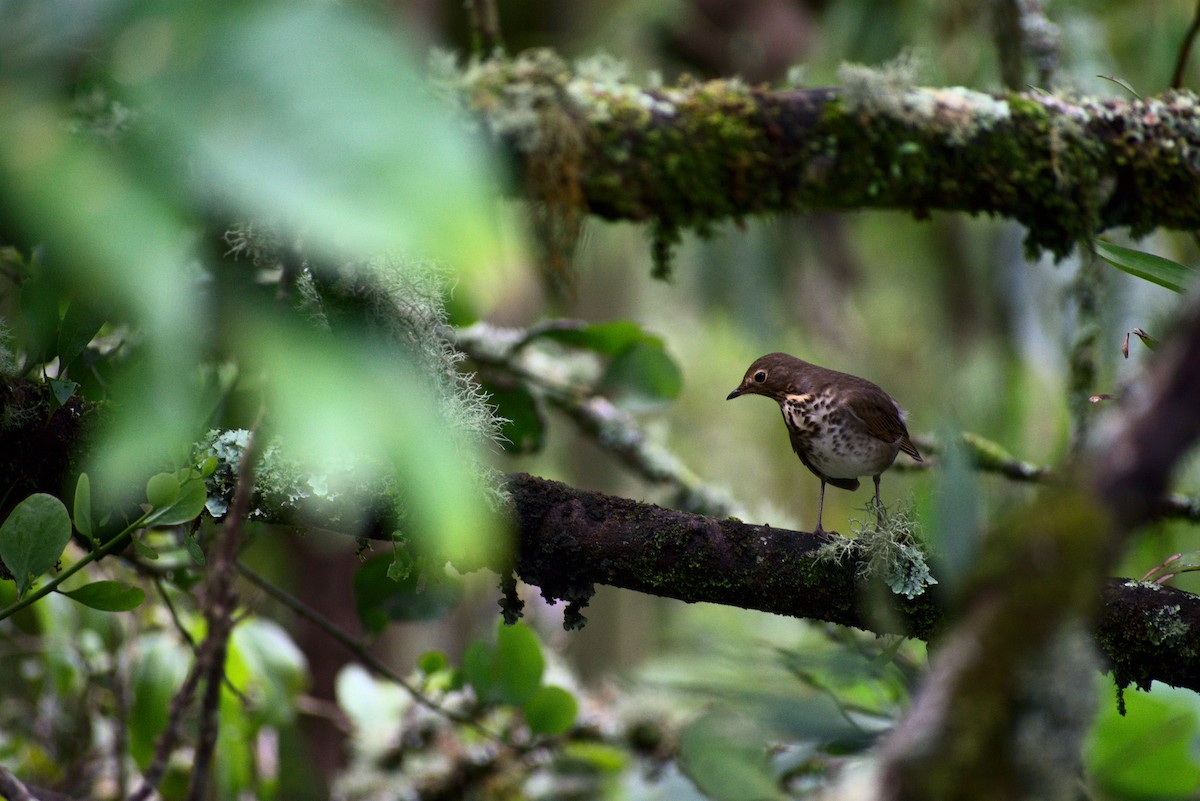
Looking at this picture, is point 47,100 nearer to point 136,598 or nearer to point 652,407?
point 136,598

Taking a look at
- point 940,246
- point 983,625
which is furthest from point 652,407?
point 940,246

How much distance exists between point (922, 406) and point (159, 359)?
6526 mm

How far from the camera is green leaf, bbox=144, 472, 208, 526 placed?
1031mm

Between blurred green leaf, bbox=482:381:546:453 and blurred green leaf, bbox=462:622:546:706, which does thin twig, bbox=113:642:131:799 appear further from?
blurred green leaf, bbox=482:381:546:453

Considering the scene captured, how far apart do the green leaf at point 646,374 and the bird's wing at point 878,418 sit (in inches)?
23.9

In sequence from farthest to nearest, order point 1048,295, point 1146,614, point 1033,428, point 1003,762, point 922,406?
point 922,406 → point 1033,428 → point 1048,295 → point 1146,614 → point 1003,762

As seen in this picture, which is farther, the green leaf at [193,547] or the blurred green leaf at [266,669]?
the blurred green leaf at [266,669]

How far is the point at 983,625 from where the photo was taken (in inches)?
22.0

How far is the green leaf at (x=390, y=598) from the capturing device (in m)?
1.63

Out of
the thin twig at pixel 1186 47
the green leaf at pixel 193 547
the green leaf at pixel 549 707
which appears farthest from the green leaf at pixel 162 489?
the thin twig at pixel 1186 47

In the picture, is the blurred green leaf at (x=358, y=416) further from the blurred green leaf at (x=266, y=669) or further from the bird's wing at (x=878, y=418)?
the blurred green leaf at (x=266, y=669)

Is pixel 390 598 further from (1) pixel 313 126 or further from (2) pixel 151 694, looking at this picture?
(1) pixel 313 126

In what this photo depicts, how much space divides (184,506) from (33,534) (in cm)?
17

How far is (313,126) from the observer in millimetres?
556
